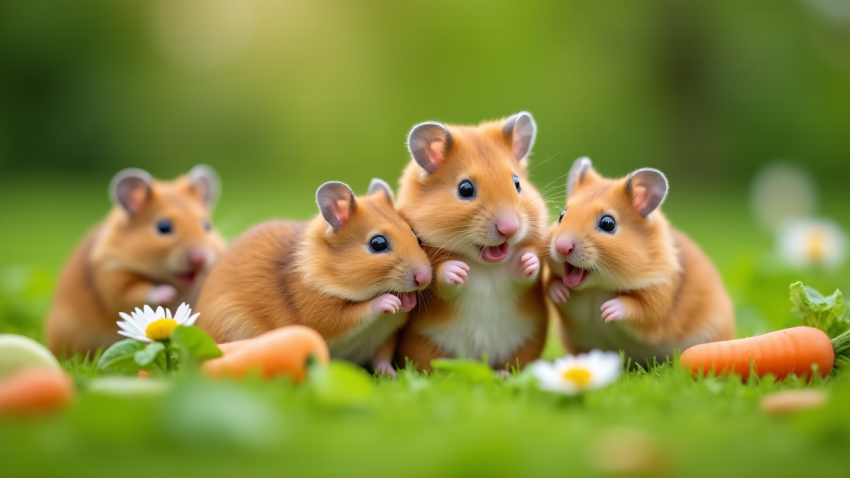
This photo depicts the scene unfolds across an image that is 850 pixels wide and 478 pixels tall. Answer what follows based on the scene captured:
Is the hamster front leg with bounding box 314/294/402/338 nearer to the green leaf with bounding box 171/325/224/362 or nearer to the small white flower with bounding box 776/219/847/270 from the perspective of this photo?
the green leaf with bounding box 171/325/224/362

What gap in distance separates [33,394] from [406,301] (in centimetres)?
182

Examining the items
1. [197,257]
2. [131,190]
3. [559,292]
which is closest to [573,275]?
[559,292]

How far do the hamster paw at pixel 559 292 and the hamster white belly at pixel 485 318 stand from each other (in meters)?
0.14

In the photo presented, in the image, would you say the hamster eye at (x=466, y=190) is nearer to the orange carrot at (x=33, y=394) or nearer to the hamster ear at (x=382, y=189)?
the hamster ear at (x=382, y=189)

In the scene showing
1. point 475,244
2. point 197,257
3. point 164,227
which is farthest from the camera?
point 164,227

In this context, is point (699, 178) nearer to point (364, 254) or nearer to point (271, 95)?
point (271, 95)

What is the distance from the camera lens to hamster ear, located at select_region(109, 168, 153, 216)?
5000 mm

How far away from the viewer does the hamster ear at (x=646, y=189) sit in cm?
393

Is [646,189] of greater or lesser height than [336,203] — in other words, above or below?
above

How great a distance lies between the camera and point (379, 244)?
379 centimetres

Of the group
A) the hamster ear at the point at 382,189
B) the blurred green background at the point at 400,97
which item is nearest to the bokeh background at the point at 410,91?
the blurred green background at the point at 400,97

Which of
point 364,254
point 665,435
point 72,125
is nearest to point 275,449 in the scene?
point 665,435

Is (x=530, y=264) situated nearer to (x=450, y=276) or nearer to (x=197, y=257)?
(x=450, y=276)

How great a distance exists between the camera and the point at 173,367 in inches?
144
